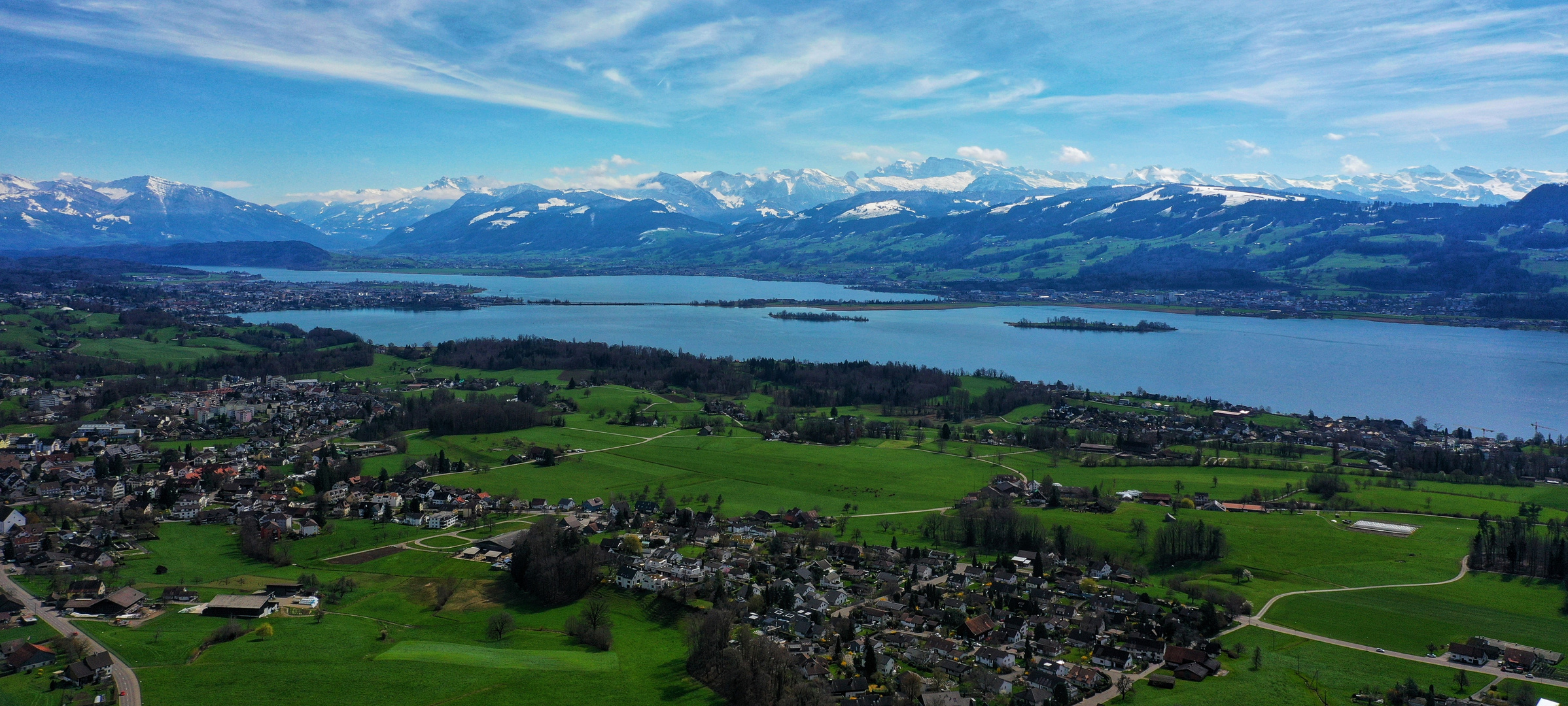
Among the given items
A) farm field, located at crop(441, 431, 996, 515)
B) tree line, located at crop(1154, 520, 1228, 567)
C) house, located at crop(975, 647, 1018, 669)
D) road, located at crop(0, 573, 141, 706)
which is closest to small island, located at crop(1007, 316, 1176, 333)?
farm field, located at crop(441, 431, 996, 515)

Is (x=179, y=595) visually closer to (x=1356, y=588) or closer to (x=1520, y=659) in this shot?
(x=1356, y=588)

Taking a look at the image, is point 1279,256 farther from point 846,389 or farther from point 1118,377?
point 846,389

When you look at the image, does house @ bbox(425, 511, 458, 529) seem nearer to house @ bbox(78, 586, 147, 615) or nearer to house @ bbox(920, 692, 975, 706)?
house @ bbox(78, 586, 147, 615)

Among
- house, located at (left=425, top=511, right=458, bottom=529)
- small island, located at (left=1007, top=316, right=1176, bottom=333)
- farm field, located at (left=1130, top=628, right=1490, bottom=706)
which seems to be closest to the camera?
farm field, located at (left=1130, top=628, right=1490, bottom=706)

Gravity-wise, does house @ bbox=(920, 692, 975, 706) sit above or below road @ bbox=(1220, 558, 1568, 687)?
below

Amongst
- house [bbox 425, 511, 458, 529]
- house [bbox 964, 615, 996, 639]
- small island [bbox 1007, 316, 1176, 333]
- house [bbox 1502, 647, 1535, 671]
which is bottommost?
house [bbox 425, 511, 458, 529]

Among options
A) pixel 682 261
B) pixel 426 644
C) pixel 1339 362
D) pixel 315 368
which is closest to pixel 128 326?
pixel 315 368

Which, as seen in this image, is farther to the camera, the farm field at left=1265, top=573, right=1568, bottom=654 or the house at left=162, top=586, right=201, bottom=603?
the house at left=162, top=586, right=201, bottom=603
